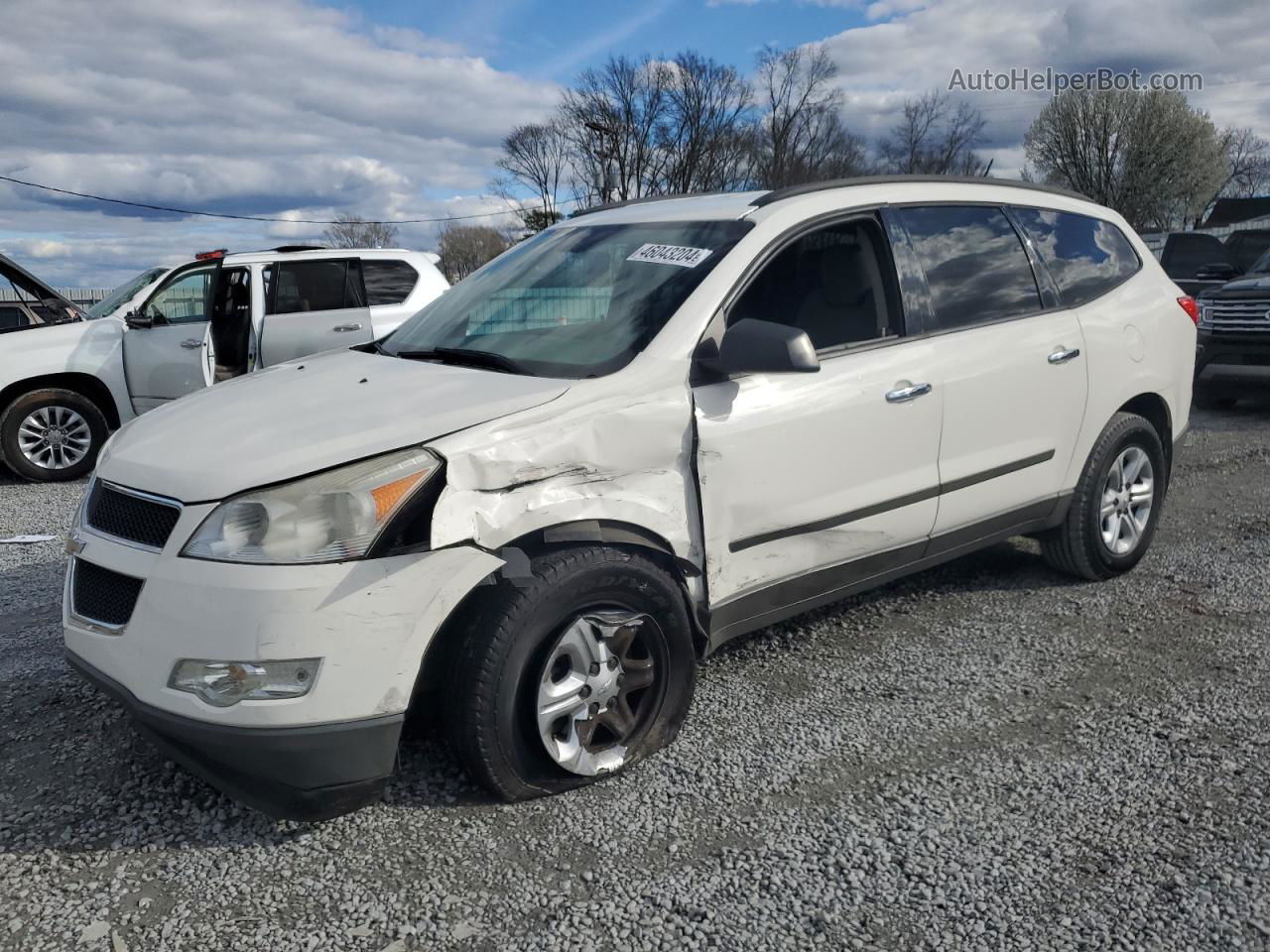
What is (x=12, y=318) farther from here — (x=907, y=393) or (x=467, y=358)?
(x=907, y=393)

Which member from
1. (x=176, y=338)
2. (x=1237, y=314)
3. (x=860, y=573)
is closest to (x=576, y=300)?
(x=860, y=573)

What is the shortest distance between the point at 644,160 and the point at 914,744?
171 feet

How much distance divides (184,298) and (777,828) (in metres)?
7.51

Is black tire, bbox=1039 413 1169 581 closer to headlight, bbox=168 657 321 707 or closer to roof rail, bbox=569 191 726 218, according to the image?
roof rail, bbox=569 191 726 218

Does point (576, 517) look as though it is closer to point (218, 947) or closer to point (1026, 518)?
point (218, 947)

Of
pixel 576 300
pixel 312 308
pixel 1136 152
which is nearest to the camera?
pixel 576 300

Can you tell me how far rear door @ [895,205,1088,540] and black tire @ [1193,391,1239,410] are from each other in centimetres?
712

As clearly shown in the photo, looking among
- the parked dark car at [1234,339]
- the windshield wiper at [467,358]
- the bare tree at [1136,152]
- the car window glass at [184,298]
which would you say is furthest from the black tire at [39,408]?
the bare tree at [1136,152]

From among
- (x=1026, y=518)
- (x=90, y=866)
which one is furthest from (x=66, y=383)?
(x=1026, y=518)

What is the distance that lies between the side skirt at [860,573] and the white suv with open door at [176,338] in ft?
16.5

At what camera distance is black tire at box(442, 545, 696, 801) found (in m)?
2.60

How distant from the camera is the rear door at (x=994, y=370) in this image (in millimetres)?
3754

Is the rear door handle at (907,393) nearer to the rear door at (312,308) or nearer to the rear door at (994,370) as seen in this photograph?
the rear door at (994,370)

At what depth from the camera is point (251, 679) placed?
241 centimetres
